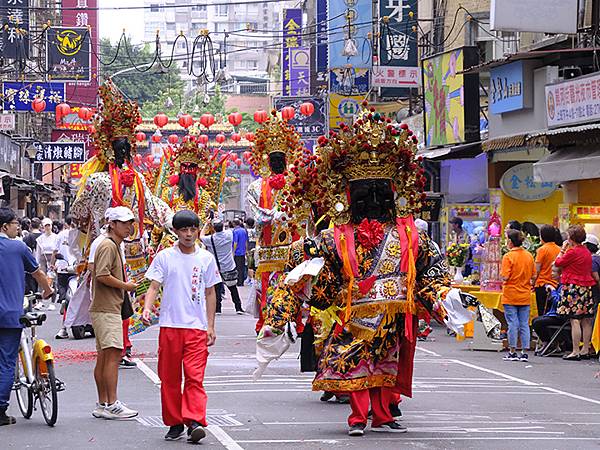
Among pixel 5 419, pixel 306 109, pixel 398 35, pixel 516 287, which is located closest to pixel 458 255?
pixel 516 287

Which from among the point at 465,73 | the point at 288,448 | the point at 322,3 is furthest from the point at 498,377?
the point at 322,3

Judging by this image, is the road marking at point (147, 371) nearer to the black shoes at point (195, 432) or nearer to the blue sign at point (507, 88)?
the black shoes at point (195, 432)

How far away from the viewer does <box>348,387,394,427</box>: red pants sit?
32.4ft

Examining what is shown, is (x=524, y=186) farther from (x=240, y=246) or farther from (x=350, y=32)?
(x=240, y=246)

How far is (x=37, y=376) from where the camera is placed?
10633mm

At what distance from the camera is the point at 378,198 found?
10227mm

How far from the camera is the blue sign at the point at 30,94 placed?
108ft

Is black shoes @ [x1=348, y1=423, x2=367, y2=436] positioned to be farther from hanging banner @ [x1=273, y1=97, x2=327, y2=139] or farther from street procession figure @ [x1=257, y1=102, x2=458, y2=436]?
hanging banner @ [x1=273, y1=97, x2=327, y2=139]

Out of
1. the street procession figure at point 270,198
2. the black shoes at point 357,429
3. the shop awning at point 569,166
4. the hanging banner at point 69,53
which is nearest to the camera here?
the black shoes at point 357,429

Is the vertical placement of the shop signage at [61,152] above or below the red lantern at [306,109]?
below

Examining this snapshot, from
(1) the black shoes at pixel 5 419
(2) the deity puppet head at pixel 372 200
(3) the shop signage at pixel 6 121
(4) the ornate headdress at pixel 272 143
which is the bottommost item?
(1) the black shoes at pixel 5 419

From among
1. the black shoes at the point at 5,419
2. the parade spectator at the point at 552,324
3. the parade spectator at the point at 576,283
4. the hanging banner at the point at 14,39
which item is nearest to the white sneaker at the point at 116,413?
the black shoes at the point at 5,419

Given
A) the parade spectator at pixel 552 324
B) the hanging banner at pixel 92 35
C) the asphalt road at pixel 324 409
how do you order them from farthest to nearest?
the hanging banner at pixel 92 35
the parade spectator at pixel 552 324
the asphalt road at pixel 324 409

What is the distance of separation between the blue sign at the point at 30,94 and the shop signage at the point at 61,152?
23.0 ft
